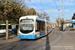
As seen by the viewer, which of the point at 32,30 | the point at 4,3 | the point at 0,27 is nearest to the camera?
the point at 32,30

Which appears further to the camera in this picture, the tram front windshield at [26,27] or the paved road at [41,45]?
the tram front windshield at [26,27]

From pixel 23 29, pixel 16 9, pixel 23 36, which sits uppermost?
pixel 16 9

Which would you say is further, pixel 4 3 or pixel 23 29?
pixel 4 3

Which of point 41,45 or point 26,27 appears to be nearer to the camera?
point 41,45

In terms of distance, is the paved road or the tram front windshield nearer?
the paved road

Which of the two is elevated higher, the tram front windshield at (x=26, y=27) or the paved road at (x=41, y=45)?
the tram front windshield at (x=26, y=27)

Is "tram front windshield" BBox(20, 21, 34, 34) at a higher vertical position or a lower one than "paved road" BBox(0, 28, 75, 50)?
higher

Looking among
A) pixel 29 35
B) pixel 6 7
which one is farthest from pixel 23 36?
pixel 6 7

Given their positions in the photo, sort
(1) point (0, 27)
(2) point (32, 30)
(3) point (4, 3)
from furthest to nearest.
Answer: (1) point (0, 27) < (3) point (4, 3) < (2) point (32, 30)

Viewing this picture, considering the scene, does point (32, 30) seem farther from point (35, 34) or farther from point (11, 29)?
point (11, 29)

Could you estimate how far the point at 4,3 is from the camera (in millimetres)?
14914

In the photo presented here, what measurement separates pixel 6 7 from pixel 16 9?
1680 mm

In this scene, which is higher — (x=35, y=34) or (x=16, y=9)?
(x=16, y=9)

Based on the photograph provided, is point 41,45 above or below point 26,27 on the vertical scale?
below
